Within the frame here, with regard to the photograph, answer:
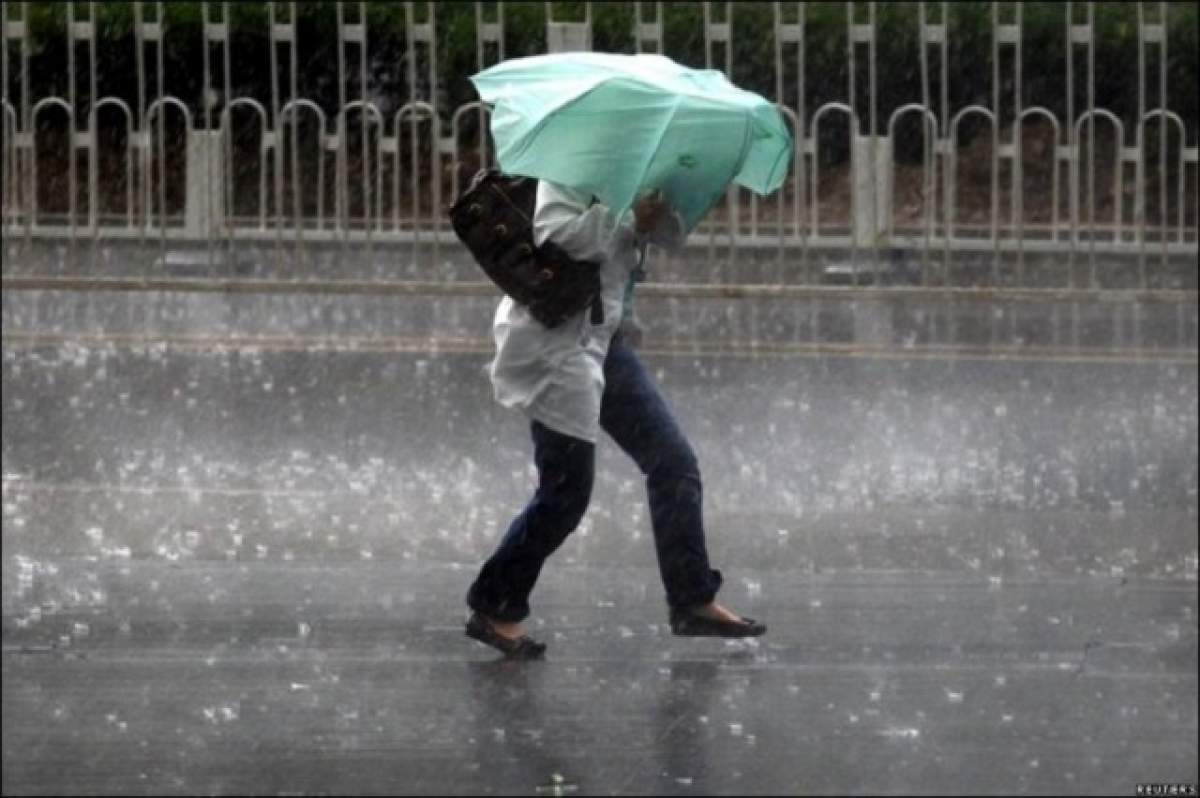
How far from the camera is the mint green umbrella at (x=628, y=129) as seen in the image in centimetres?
718

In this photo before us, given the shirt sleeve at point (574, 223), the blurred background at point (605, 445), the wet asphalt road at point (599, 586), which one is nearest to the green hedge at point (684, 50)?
the blurred background at point (605, 445)

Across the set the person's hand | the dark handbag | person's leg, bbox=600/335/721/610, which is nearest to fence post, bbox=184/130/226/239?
person's leg, bbox=600/335/721/610

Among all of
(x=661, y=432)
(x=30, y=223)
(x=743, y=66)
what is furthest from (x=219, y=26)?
(x=661, y=432)

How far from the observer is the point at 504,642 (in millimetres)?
7480

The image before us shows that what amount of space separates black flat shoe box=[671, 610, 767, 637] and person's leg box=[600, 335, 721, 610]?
0.11 ft

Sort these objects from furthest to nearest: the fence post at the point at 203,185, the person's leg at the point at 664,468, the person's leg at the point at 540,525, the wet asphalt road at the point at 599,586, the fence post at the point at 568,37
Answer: the fence post at the point at 203,185 < the fence post at the point at 568,37 < the person's leg at the point at 664,468 < the person's leg at the point at 540,525 < the wet asphalt road at the point at 599,586

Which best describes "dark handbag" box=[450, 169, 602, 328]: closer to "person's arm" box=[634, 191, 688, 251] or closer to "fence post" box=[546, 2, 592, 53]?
"person's arm" box=[634, 191, 688, 251]

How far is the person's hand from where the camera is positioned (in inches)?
286

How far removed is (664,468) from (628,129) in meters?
0.98

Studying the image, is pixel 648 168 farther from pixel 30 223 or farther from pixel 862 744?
pixel 30 223

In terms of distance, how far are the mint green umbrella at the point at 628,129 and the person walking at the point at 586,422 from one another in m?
0.08

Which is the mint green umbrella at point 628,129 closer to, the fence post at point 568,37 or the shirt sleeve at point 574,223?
the shirt sleeve at point 574,223

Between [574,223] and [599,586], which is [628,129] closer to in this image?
[574,223]

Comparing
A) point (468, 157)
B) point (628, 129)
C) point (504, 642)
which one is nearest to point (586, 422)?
point (504, 642)
